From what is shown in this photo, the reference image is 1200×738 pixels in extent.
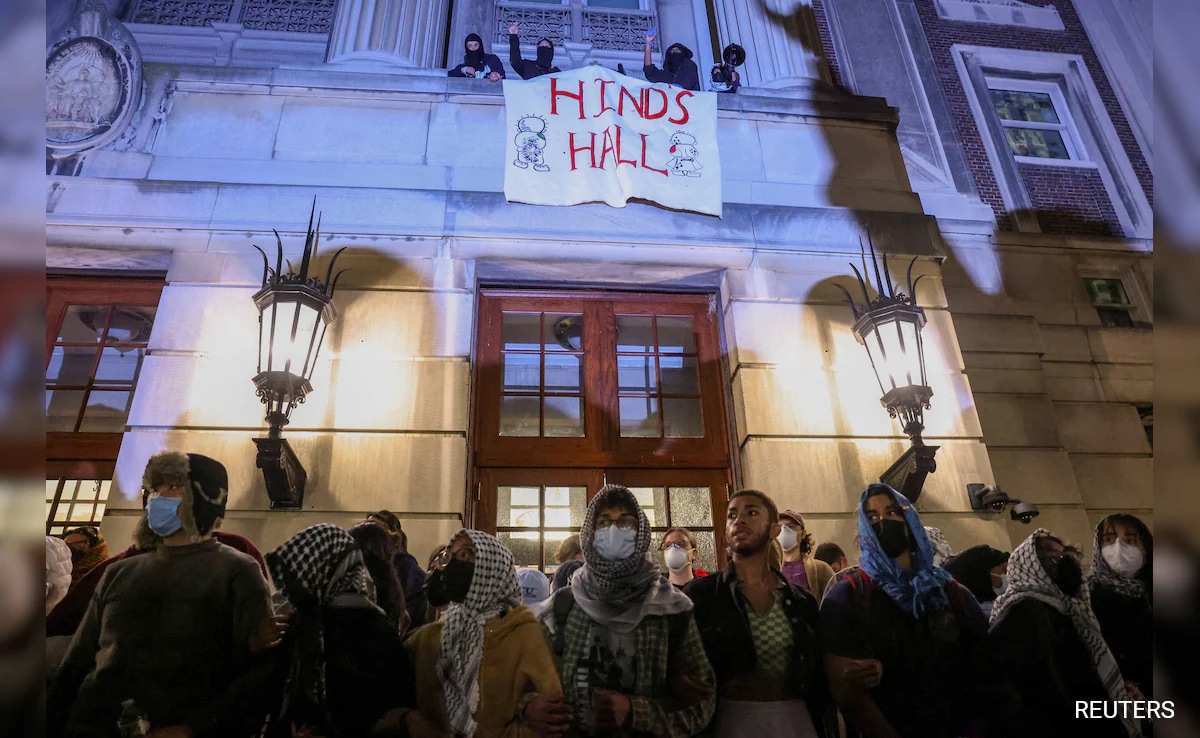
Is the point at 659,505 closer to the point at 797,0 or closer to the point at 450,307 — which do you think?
the point at 450,307

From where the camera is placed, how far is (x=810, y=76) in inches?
279

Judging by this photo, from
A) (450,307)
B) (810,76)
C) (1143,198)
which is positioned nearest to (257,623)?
(450,307)

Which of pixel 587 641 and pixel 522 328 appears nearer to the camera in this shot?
pixel 587 641

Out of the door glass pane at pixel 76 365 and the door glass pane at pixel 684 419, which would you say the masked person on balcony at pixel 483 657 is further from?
the door glass pane at pixel 76 365

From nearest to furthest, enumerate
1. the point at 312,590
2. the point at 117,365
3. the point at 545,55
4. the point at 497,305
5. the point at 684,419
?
the point at 312,590
the point at 684,419
the point at 497,305
the point at 545,55
the point at 117,365

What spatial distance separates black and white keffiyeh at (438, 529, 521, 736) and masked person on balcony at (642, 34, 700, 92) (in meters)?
5.26

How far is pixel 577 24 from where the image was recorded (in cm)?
812

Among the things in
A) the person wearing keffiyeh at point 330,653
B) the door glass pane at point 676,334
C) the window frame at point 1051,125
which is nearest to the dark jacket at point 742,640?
the person wearing keffiyeh at point 330,653

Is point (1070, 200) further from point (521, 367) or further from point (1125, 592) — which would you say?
point (521, 367)

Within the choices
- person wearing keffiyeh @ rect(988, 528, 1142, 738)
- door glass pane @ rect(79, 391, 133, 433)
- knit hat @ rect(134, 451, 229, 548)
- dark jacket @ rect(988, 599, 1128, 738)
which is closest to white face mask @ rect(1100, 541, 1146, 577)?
person wearing keffiyeh @ rect(988, 528, 1142, 738)

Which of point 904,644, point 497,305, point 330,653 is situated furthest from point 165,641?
point 497,305

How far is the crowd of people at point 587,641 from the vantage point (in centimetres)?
241

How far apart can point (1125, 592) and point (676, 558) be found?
6.90 ft

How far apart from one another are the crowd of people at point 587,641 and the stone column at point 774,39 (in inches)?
217
